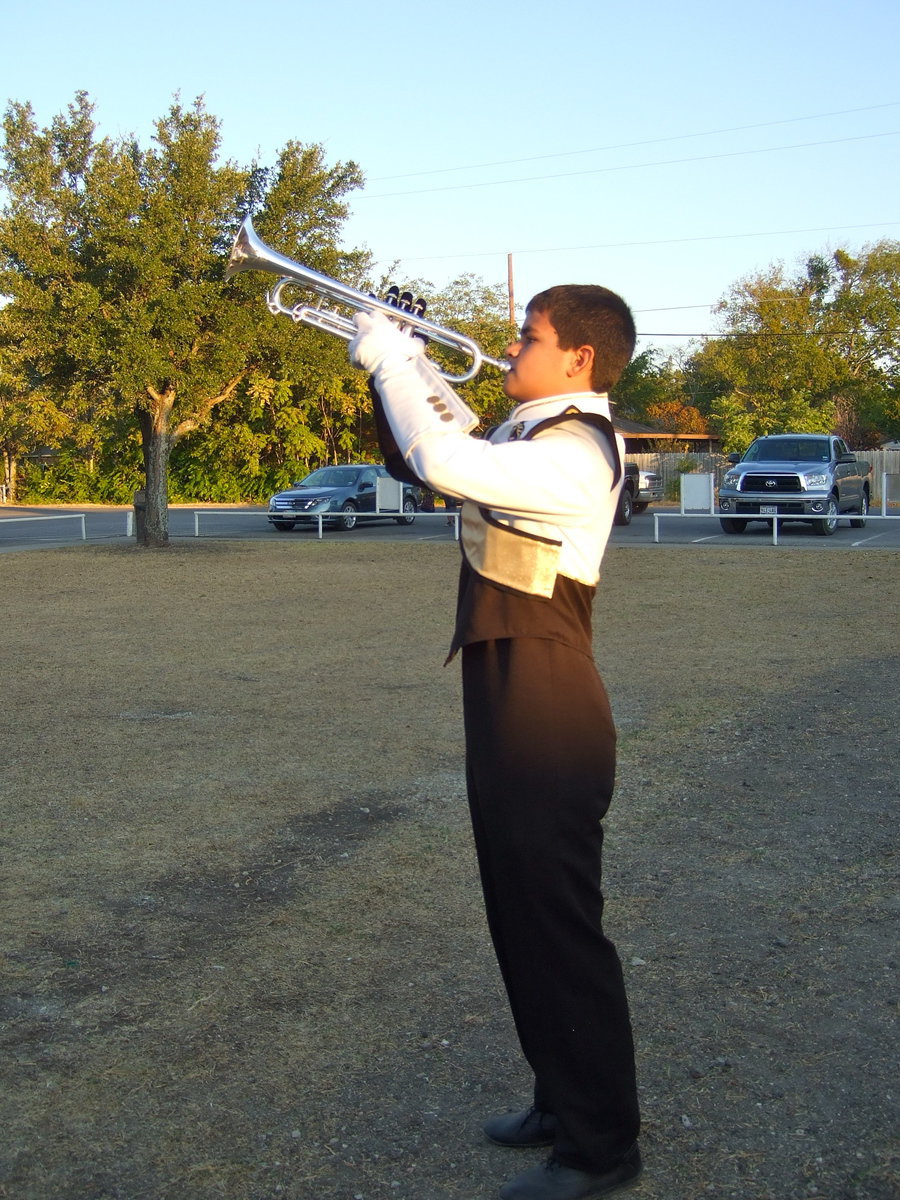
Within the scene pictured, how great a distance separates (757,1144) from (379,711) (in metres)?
5.24

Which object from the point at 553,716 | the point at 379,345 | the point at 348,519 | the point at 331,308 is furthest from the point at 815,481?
the point at 379,345

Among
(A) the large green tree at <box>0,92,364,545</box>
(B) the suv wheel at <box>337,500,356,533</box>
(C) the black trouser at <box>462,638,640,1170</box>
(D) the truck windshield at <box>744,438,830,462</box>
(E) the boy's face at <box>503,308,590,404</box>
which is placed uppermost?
(A) the large green tree at <box>0,92,364,545</box>

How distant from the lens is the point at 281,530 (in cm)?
2780

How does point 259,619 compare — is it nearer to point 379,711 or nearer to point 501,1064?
point 379,711

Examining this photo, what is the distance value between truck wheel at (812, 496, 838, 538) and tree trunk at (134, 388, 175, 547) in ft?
39.2

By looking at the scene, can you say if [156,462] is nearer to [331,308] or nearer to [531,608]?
[331,308]

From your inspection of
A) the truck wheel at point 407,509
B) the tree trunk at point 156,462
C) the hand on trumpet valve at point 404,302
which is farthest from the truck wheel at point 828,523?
the hand on trumpet valve at point 404,302

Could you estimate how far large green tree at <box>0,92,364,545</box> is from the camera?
61.8 ft

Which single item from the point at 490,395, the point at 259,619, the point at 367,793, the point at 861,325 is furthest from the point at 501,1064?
the point at 861,325

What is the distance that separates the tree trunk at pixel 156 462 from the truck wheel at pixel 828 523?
11943mm

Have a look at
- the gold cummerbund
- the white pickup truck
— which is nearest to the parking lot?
the white pickup truck

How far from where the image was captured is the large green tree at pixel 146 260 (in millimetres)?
18844

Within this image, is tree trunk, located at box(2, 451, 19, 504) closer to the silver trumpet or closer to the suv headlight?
the suv headlight

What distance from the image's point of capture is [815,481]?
78.4 feet
